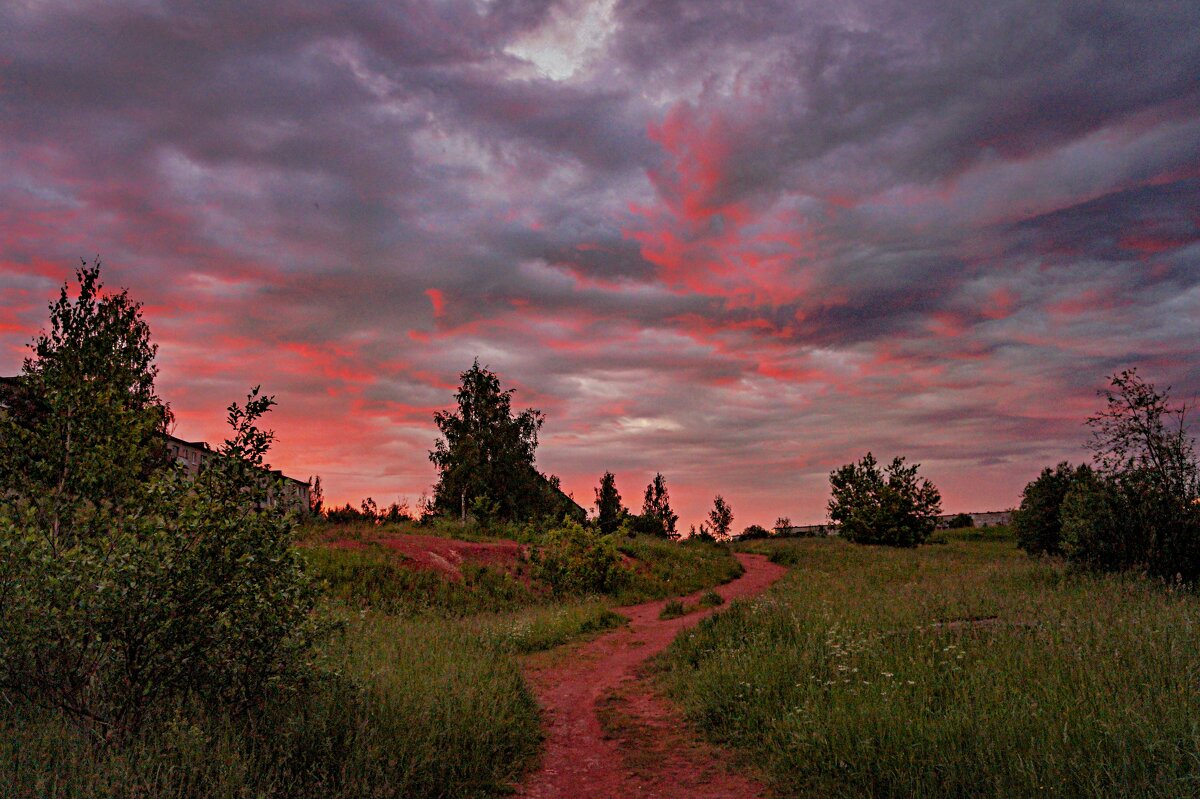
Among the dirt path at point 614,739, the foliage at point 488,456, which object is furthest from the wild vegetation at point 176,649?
the foliage at point 488,456

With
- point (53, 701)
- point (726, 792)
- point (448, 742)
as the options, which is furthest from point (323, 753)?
point (726, 792)

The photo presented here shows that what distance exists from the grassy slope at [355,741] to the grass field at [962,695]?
2.84 m

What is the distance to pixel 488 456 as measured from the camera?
49.8 m

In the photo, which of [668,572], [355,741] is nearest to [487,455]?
[668,572]

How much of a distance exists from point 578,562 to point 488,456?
28.5m

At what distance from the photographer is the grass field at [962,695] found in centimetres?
541

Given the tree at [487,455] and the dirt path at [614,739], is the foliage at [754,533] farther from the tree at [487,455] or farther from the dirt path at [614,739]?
the dirt path at [614,739]

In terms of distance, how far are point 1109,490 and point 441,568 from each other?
18.8 meters

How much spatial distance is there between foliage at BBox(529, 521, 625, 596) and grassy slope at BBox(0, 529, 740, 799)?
9.30 meters

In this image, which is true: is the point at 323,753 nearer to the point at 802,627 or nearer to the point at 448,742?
the point at 448,742

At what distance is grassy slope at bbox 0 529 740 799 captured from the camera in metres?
4.76

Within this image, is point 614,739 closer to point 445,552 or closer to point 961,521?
point 445,552

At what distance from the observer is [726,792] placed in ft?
21.1

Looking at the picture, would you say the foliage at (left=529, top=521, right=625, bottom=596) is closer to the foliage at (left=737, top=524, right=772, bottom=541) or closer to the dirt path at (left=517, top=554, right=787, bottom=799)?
the dirt path at (left=517, top=554, right=787, bottom=799)
